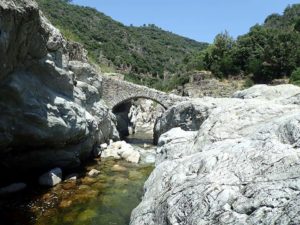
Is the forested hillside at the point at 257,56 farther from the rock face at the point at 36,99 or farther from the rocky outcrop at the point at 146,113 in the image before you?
the rock face at the point at 36,99

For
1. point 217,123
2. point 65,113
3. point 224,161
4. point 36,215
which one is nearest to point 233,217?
point 224,161

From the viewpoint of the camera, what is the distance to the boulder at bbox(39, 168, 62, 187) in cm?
1811

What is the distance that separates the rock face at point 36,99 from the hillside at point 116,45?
5536cm

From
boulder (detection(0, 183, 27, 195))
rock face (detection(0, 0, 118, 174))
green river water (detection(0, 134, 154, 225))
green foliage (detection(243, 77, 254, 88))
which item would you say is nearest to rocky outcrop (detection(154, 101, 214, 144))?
green river water (detection(0, 134, 154, 225))

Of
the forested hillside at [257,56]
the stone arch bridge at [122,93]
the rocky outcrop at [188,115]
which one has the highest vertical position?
the forested hillside at [257,56]

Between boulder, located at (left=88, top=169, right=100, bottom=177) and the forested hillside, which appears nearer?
boulder, located at (left=88, top=169, right=100, bottom=177)

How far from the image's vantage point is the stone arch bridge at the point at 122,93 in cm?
3500

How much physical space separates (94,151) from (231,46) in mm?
38539

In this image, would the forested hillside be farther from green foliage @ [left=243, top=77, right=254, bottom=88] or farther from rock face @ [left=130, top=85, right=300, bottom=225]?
rock face @ [left=130, top=85, right=300, bottom=225]

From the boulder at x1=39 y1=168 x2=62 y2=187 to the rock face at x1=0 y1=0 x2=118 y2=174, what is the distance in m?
1.46

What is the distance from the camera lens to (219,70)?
5403 cm

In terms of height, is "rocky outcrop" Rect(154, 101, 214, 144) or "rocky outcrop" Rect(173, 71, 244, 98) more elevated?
"rocky outcrop" Rect(173, 71, 244, 98)

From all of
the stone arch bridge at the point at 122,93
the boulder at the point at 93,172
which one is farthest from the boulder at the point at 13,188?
the stone arch bridge at the point at 122,93

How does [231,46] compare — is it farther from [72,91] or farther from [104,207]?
[104,207]
